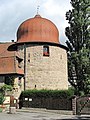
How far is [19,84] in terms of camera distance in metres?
36.3

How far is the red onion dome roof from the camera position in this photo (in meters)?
38.2

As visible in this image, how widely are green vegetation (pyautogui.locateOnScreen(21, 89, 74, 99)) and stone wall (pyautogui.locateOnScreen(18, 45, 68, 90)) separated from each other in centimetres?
291

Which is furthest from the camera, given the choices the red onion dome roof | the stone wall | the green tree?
the red onion dome roof

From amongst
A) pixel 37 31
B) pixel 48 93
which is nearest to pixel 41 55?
pixel 37 31

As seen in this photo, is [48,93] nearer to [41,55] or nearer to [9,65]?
[41,55]

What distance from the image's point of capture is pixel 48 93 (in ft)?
105

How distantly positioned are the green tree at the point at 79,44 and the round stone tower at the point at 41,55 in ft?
5.28

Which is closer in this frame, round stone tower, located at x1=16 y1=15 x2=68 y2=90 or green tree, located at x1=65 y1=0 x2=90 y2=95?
green tree, located at x1=65 y1=0 x2=90 y2=95

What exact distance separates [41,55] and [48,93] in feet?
22.4

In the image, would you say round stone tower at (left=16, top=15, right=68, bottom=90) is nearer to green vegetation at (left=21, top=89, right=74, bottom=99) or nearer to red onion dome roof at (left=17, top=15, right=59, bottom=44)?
red onion dome roof at (left=17, top=15, right=59, bottom=44)

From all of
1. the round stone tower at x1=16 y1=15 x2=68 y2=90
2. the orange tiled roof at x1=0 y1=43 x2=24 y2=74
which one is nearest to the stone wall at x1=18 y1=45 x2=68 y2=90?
the round stone tower at x1=16 y1=15 x2=68 y2=90

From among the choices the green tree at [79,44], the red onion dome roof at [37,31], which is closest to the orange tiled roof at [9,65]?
the red onion dome roof at [37,31]

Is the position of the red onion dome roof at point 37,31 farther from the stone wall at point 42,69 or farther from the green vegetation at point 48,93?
the green vegetation at point 48,93

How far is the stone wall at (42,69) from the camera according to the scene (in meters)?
36.8
